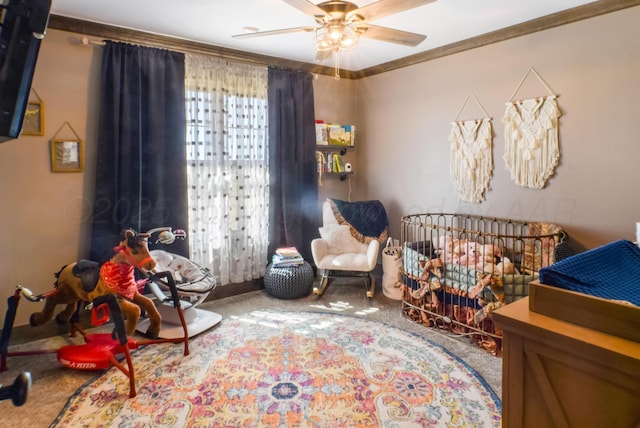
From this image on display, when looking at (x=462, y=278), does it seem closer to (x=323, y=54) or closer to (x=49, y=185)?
(x=323, y=54)

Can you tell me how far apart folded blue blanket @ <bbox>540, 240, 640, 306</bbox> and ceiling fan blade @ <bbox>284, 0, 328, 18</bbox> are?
69.0 inches

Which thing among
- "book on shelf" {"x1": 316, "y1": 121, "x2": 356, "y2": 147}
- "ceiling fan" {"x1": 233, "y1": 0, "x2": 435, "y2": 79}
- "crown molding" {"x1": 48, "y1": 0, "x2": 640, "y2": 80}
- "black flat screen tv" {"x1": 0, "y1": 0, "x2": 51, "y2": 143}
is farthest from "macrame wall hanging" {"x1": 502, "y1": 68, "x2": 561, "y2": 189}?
"black flat screen tv" {"x1": 0, "y1": 0, "x2": 51, "y2": 143}

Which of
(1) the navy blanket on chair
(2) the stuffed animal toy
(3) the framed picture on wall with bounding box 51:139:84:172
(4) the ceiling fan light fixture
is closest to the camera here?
(4) the ceiling fan light fixture

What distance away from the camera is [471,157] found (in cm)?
364

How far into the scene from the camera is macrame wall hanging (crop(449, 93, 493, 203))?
139 inches

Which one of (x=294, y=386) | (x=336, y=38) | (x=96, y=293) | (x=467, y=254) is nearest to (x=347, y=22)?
(x=336, y=38)

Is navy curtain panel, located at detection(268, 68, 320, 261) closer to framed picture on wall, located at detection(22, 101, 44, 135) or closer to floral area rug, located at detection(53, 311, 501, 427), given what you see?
floral area rug, located at detection(53, 311, 501, 427)

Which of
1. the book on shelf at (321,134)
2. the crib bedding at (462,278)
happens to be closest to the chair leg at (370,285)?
the crib bedding at (462,278)

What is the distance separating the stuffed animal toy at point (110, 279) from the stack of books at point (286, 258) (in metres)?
1.49

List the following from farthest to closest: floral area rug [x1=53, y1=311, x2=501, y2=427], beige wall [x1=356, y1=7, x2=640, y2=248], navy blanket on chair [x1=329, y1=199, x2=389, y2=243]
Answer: navy blanket on chair [x1=329, y1=199, x2=389, y2=243], beige wall [x1=356, y1=7, x2=640, y2=248], floral area rug [x1=53, y1=311, x2=501, y2=427]

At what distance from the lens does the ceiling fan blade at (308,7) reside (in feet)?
6.72

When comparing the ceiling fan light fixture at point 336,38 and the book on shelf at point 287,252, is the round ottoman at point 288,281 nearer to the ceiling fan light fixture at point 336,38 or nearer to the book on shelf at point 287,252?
the book on shelf at point 287,252

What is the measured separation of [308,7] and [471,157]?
85.9 inches

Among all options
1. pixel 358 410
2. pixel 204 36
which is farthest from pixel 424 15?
pixel 358 410
